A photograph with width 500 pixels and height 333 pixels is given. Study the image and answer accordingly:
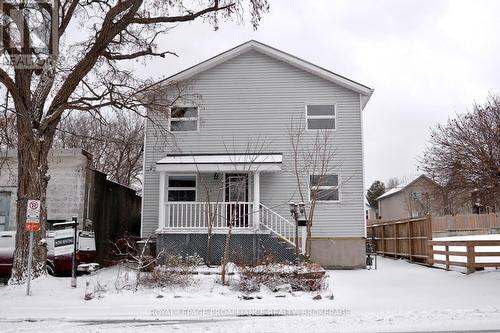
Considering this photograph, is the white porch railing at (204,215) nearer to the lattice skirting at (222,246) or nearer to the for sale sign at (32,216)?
the lattice skirting at (222,246)

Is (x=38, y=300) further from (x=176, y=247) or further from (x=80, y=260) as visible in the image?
(x=176, y=247)

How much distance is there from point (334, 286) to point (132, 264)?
19.0 feet

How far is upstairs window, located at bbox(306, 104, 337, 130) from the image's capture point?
19.4 meters

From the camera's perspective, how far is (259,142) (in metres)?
19.4

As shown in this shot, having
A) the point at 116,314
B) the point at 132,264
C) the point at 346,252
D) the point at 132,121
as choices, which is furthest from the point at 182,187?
the point at 132,121

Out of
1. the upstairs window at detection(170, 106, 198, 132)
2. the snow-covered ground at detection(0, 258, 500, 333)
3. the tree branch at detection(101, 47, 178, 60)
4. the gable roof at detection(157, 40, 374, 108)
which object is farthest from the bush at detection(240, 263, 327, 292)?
the gable roof at detection(157, 40, 374, 108)

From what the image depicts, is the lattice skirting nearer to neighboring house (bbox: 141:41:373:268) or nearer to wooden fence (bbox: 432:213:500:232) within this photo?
neighboring house (bbox: 141:41:373:268)

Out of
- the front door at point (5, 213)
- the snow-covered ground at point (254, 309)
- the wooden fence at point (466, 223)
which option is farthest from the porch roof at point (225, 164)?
the wooden fence at point (466, 223)

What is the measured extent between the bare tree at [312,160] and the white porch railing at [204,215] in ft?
7.94

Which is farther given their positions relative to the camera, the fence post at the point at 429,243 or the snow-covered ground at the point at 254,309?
the fence post at the point at 429,243

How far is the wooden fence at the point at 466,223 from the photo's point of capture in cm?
3593

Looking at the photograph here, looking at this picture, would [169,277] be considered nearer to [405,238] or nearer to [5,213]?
[5,213]

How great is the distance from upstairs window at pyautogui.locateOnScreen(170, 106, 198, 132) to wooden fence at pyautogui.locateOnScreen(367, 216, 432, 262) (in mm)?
9436

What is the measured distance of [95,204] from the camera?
1875cm
